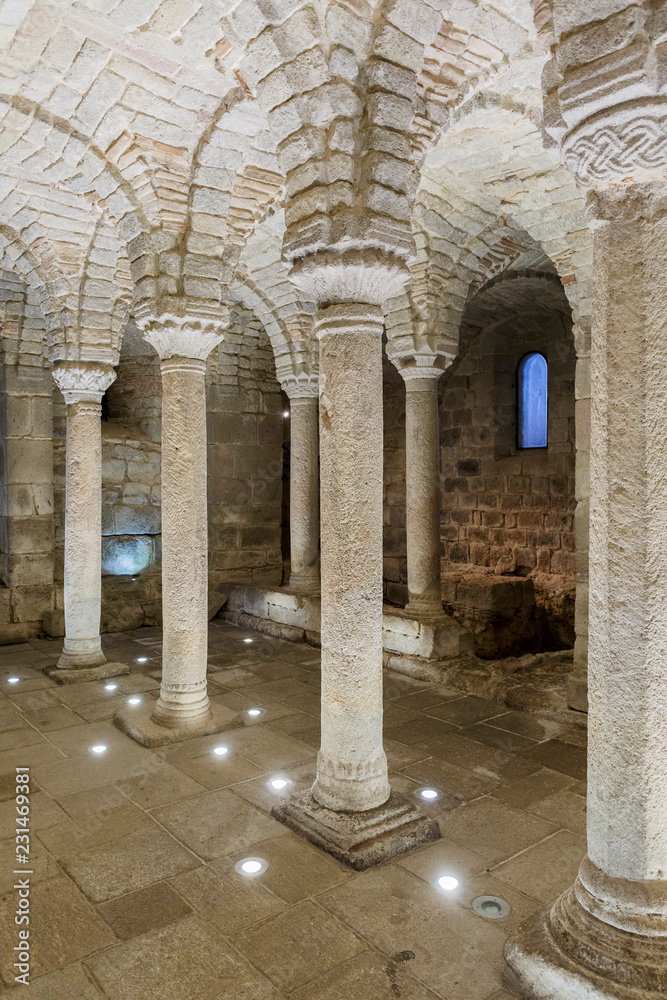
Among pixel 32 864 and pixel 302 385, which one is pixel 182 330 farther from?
pixel 302 385

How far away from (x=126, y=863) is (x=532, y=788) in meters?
2.20

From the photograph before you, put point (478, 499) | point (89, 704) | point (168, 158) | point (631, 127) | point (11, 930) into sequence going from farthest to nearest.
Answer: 1. point (478, 499)
2. point (89, 704)
3. point (168, 158)
4. point (11, 930)
5. point (631, 127)

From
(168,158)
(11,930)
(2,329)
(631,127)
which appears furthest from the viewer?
(2,329)

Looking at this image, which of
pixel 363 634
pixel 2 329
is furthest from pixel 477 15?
pixel 2 329

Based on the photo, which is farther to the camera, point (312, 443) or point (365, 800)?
point (312, 443)

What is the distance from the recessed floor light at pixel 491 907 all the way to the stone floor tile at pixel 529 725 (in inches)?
77.4

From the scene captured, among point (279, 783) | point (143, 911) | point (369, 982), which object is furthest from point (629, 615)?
point (279, 783)

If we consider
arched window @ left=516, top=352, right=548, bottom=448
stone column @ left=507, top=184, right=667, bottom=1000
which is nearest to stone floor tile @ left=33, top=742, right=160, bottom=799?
stone column @ left=507, top=184, right=667, bottom=1000

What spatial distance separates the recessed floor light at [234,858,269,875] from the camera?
3.09 m

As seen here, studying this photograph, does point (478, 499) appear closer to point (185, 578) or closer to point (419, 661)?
point (419, 661)

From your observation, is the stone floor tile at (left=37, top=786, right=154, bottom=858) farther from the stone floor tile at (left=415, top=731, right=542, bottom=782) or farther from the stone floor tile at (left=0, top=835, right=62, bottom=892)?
the stone floor tile at (left=415, top=731, right=542, bottom=782)

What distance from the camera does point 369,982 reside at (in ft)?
7.87

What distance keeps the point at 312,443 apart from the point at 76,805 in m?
4.99

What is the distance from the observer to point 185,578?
15.6 feet
